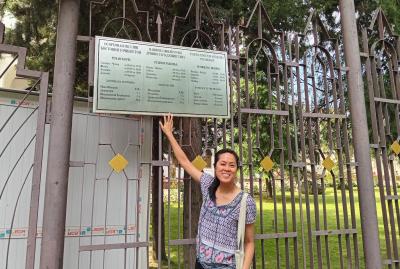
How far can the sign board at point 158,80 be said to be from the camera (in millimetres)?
2621

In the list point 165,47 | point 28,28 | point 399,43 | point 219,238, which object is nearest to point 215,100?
point 165,47

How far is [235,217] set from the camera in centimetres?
228

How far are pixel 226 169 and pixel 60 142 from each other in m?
1.09

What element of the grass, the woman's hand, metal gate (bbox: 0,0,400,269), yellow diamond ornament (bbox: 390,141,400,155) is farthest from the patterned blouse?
yellow diamond ornament (bbox: 390,141,400,155)

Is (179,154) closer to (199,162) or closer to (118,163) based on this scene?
(199,162)

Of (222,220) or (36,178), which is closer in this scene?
(222,220)

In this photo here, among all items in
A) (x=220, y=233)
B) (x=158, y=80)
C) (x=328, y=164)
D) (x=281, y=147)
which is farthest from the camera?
(x=328, y=164)

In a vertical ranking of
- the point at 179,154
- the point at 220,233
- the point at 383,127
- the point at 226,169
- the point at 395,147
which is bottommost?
the point at 220,233

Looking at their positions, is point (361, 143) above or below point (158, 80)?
below

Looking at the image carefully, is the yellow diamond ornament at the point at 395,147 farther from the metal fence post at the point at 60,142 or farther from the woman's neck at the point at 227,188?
the metal fence post at the point at 60,142

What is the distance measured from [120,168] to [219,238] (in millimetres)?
836

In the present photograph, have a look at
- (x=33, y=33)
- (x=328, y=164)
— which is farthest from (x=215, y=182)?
(x=33, y=33)

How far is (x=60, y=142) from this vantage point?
249cm

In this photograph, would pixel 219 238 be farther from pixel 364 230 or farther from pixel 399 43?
pixel 399 43
